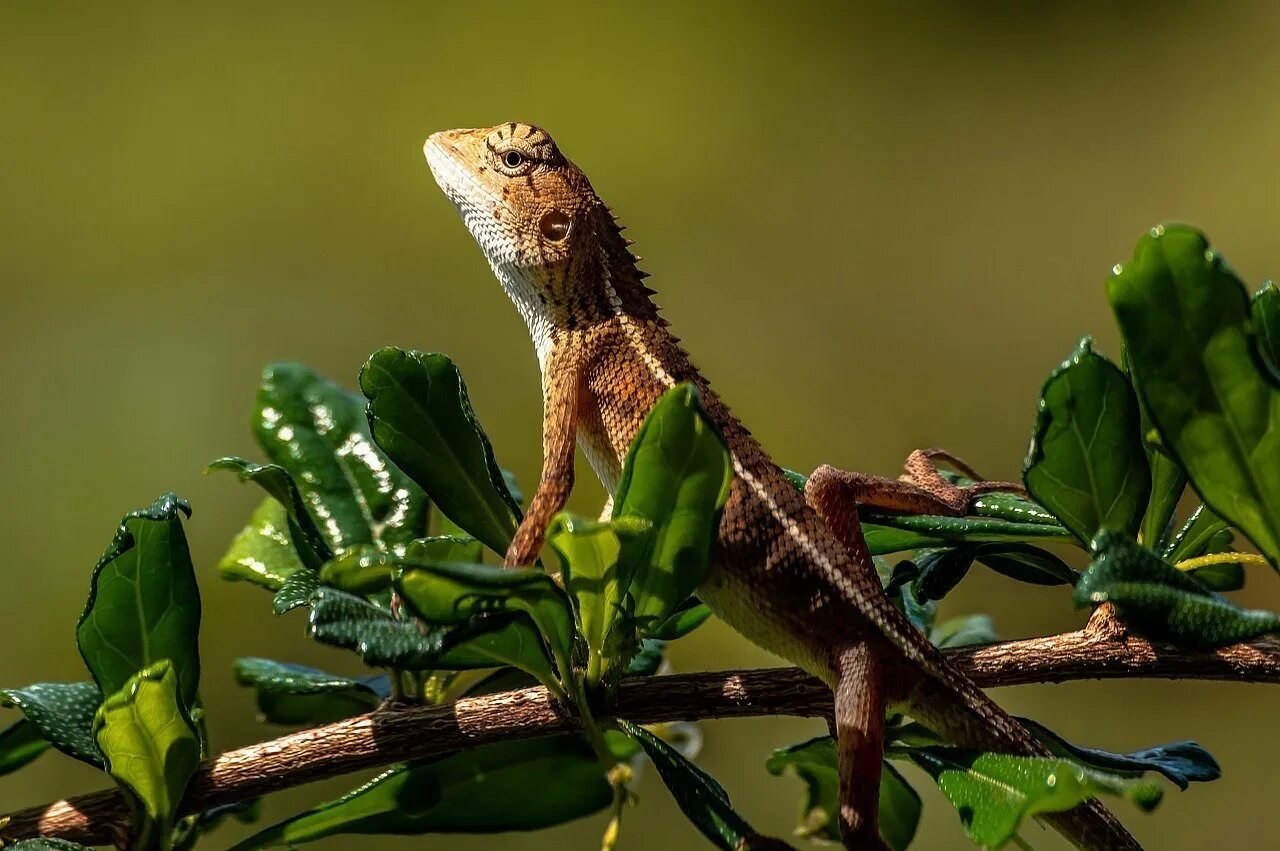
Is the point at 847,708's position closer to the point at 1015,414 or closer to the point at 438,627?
the point at 438,627

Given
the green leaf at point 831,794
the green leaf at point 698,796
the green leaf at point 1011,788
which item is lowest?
the green leaf at point 831,794

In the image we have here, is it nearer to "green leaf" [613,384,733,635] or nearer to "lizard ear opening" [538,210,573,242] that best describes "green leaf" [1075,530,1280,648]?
"green leaf" [613,384,733,635]

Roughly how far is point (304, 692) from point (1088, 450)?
2.12 ft

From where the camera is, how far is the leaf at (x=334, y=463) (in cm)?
108

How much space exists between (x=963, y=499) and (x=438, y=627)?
0.71 meters

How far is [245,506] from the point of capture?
3.12 metres

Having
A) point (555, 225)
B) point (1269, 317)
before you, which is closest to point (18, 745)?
point (555, 225)

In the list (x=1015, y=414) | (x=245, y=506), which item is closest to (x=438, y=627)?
(x=245, y=506)

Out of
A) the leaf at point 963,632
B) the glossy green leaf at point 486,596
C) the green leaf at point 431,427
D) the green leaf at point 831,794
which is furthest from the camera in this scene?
the leaf at point 963,632

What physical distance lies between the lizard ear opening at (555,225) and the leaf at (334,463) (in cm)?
41

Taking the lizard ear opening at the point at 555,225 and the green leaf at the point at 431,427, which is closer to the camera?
the green leaf at the point at 431,427

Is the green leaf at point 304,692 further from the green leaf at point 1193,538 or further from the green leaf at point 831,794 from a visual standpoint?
the green leaf at point 1193,538

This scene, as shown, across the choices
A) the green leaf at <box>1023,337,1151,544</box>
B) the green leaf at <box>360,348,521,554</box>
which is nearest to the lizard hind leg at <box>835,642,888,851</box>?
the green leaf at <box>1023,337,1151,544</box>

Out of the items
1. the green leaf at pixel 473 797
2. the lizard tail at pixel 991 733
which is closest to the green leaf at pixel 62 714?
the green leaf at pixel 473 797
